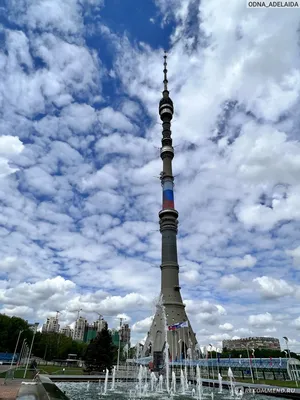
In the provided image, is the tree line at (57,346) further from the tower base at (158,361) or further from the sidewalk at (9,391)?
the sidewalk at (9,391)

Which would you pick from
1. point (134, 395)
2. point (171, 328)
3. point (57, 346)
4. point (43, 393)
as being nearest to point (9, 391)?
point (43, 393)

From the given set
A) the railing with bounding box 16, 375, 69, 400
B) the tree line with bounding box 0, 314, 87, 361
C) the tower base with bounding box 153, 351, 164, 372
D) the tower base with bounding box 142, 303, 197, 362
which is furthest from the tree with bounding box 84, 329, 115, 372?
the tree line with bounding box 0, 314, 87, 361

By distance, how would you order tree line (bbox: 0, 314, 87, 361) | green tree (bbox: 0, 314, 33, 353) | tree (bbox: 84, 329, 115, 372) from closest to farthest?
tree (bbox: 84, 329, 115, 372)
green tree (bbox: 0, 314, 33, 353)
tree line (bbox: 0, 314, 87, 361)

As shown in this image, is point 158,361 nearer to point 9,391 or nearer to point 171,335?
point 171,335

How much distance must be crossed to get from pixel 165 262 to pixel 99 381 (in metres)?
47.6

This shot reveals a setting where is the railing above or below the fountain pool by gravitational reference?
above

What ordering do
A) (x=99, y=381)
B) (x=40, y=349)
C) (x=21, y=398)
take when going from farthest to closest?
(x=40, y=349) → (x=99, y=381) → (x=21, y=398)

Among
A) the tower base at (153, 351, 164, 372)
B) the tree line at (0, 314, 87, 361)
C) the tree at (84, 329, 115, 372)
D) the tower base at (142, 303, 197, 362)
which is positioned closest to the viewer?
the tree at (84, 329, 115, 372)

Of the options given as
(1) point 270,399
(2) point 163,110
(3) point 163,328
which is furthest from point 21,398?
(2) point 163,110

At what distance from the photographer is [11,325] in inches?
3686

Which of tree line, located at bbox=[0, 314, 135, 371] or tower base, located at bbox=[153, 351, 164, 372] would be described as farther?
tower base, located at bbox=[153, 351, 164, 372]

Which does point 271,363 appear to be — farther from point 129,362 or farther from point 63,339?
point 63,339

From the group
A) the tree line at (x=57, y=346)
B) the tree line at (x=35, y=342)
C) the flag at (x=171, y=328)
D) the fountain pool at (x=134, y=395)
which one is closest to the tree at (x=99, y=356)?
the tree line at (x=57, y=346)

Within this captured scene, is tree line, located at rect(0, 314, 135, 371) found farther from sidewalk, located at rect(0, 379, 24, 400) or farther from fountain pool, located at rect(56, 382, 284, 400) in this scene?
sidewalk, located at rect(0, 379, 24, 400)
